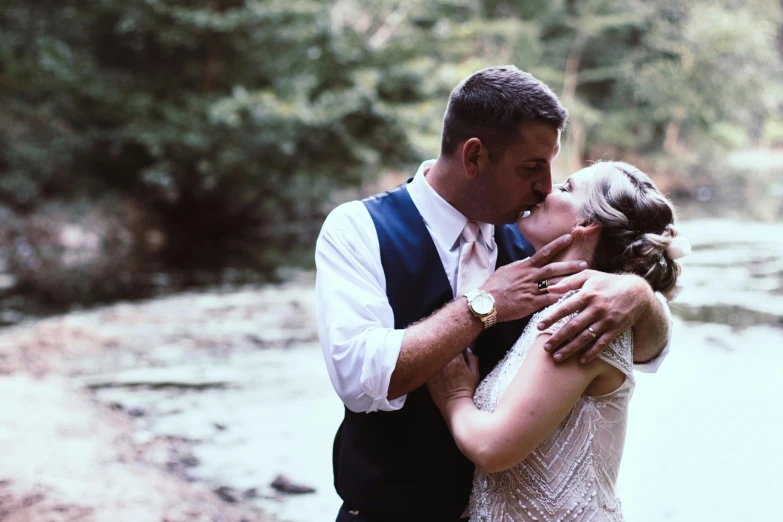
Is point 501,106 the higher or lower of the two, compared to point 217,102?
lower

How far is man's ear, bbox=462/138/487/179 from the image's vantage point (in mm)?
1896

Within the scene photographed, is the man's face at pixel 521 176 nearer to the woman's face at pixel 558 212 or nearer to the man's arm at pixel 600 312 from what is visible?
the woman's face at pixel 558 212

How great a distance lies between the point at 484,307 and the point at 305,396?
4.94 meters

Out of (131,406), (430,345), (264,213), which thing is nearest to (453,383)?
(430,345)

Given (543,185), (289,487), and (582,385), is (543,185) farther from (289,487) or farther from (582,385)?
(289,487)

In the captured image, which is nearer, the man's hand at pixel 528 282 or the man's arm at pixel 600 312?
the man's arm at pixel 600 312

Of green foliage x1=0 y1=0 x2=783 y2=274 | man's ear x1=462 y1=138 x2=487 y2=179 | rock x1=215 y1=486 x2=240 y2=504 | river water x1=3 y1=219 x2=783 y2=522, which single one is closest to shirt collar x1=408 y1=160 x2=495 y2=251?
man's ear x1=462 y1=138 x2=487 y2=179

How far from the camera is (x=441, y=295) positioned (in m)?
1.91

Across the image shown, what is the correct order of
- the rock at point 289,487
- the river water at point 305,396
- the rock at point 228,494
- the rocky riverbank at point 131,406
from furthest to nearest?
the river water at point 305,396, the rock at point 289,487, the rock at point 228,494, the rocky riverbank at point 131,406

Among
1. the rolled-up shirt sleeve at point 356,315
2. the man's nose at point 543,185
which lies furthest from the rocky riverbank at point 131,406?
the man's nose at point 543,185

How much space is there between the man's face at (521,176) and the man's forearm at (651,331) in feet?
1.27

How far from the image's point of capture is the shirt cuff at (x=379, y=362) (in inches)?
66.1

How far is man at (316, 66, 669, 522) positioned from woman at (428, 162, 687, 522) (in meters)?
0.07

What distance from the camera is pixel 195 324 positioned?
29.1 feet
